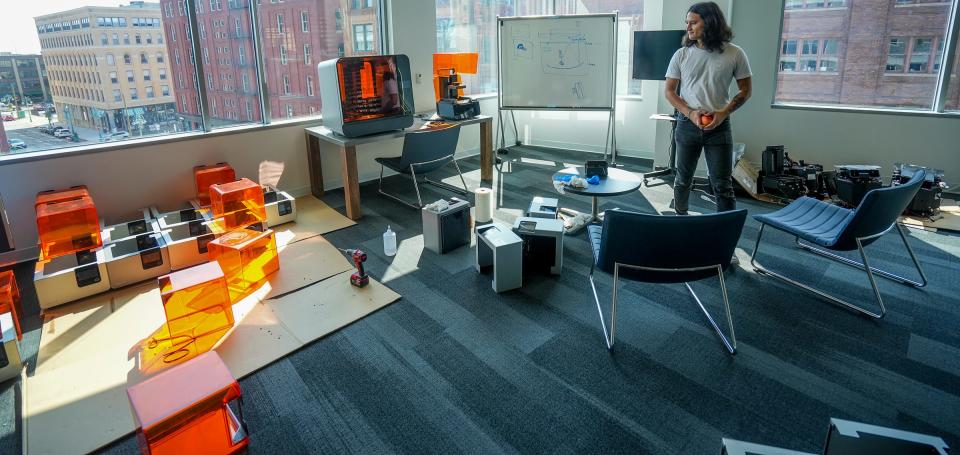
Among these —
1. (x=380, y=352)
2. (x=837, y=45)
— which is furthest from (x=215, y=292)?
(x=837, y=45)

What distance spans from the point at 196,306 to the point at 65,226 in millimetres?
1478

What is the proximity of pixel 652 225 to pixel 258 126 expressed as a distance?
3592 millimetres

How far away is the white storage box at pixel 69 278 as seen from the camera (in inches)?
117

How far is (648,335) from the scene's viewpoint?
2666mm

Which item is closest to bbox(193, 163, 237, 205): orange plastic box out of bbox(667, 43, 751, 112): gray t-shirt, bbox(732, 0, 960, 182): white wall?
bbox(667, 43, 751, 112): gray t-shirt

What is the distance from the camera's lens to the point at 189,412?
5.92 feet

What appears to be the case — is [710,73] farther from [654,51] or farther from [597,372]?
[597,372]

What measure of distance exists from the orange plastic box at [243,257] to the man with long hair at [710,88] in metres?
2.73

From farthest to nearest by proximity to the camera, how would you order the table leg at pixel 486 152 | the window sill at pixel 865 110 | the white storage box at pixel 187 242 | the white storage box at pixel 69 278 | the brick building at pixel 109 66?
the table leg at pixel 486 152 → the window sill at pixel 865 110 → the brick building at pixel 109 66 → the white storage box at pixel 187 242 → the white storage box at pixel 69 278

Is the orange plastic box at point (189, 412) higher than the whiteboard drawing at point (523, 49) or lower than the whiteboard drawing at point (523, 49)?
lower

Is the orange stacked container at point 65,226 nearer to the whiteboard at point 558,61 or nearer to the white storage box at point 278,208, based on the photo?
the white storage box at point 278,208

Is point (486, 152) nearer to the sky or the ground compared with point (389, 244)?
nearer to the sky

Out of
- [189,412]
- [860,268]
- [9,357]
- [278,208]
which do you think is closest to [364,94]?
[278,208]

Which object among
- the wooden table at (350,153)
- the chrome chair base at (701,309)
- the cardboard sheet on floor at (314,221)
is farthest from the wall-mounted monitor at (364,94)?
the chrome chair base at (701,309)
